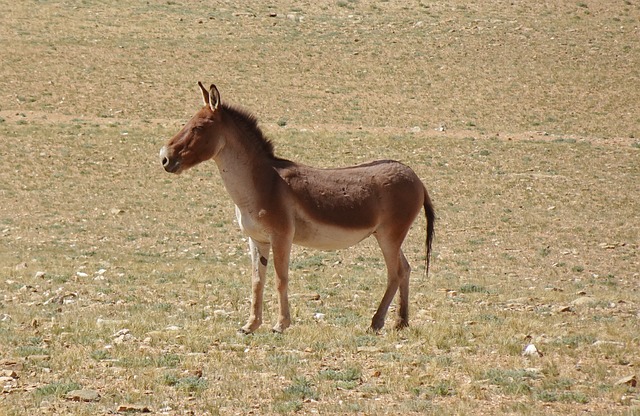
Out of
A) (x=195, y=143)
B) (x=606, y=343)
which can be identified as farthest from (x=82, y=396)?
(x=606, y=343)

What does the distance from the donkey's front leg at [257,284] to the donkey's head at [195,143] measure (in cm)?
124

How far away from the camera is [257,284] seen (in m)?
12.8

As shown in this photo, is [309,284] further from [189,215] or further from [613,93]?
[613,93]

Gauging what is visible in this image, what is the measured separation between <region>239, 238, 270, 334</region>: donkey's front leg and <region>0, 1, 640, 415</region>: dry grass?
0.28 meters

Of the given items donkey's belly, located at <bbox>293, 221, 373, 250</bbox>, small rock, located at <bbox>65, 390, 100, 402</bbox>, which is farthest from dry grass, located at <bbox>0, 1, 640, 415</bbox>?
donkey's belly, located at <bbox>293, 221, 373, 250</bbox>

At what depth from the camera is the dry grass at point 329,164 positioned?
1026 cm

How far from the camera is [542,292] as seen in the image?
1766 cm

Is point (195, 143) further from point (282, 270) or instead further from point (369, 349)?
point (369, 349)

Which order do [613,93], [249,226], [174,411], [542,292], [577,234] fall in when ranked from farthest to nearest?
[613,93] < [577,234] < [542,292] < [249,226] < [174,411]

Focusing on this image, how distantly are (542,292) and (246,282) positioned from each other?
4959 millimetres

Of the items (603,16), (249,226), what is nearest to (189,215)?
(249,226)

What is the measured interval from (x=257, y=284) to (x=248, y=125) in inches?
76.9

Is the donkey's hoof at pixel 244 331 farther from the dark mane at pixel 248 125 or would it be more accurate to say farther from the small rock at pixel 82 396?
the small rock at pixel 82 396

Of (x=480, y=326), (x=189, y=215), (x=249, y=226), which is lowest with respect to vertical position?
(x=189, y=215)
